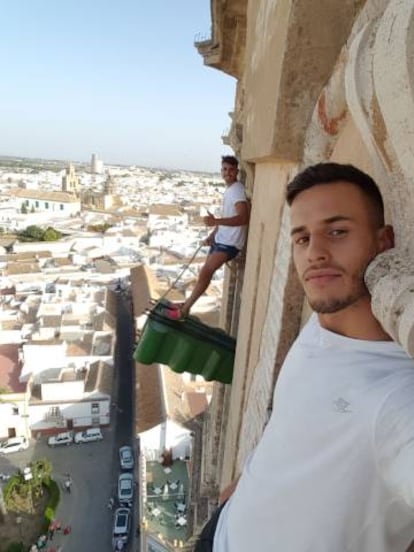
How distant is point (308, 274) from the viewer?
83 cm

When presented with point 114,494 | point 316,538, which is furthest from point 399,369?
point 114,494

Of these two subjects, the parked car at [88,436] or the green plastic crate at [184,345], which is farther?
the parked car at [88,436]

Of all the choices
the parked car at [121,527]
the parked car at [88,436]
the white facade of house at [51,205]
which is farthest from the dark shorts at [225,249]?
the white facade of house at [51,205]

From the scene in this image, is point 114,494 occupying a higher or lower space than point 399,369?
lower

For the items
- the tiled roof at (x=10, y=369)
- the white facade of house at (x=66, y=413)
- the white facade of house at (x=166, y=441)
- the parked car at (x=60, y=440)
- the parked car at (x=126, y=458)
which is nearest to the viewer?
the white facade of house at (x=166, y=441)

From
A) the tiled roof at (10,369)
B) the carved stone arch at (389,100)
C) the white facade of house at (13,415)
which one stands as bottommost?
the white facade of house at (13,415)

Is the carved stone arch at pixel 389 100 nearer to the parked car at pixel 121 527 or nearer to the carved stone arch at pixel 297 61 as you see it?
the carved stone arch at pixel 297 61

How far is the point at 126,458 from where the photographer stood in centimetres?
1227

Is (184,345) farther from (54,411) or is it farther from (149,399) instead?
(54,411)

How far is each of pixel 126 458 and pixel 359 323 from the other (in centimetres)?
1249

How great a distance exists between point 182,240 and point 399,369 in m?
32.4

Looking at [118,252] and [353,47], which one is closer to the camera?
[353,47]

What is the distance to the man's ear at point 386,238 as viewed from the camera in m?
0.80

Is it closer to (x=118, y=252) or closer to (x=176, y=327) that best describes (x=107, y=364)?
(x=176, y=327)
